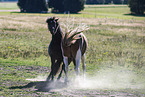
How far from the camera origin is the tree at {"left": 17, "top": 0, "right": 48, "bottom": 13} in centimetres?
9275

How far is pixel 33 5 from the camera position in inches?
3666

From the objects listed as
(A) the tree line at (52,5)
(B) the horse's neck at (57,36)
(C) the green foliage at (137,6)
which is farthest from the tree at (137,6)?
(B) the horse's neck at (57,36)

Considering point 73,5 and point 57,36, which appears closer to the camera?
point 57,36

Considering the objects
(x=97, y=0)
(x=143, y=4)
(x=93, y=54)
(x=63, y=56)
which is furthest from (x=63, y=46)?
(x=97, y=0)

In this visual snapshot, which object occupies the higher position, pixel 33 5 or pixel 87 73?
pixel 33 5

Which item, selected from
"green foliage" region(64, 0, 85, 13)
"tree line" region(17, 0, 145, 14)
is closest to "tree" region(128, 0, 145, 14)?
"tree line" region(17, 0, 145, 14)

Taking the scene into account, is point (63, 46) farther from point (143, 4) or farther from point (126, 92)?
point (143, 4)

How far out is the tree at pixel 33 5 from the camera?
92.8 m

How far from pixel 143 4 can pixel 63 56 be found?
83.2 meters

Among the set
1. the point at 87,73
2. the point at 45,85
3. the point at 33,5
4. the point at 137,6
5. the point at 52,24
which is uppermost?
the point at 33,5

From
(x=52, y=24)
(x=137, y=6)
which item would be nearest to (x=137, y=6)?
(x=137, y=6)

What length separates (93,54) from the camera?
18.8 meters

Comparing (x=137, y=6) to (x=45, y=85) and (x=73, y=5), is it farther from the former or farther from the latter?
(x=45, y=85)

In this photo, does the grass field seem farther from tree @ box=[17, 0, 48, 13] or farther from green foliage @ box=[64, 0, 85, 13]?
green foliage @ box=[64, 0, 85, 13]
